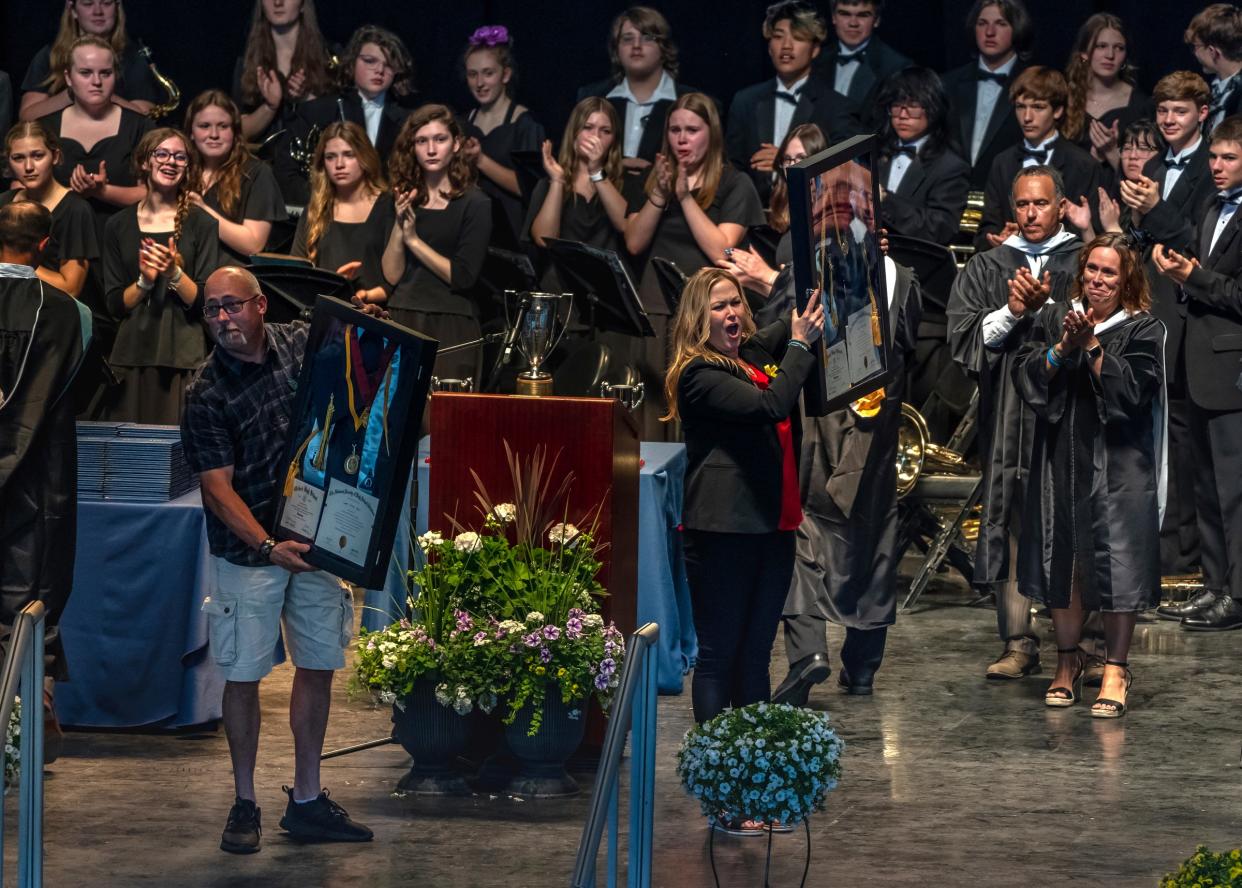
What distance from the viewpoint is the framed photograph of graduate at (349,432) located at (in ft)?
19.7

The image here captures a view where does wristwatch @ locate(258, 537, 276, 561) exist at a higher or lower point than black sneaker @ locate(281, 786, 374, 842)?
higher

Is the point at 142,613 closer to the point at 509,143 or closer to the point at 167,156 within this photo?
the point at 167,156

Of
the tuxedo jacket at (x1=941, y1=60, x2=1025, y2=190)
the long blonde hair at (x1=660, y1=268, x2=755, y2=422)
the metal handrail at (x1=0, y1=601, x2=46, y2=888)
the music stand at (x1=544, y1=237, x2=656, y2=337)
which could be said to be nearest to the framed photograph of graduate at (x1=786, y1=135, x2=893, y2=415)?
the long blonde hair at (x1=660, y1=268, x2=755, y2=422)

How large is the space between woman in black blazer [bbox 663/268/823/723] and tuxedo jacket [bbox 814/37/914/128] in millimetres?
4349

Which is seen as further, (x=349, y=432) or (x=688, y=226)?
(x=688, y=226)

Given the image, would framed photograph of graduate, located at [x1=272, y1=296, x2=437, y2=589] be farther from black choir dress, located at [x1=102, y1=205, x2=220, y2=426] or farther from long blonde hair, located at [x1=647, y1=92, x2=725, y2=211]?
long blonde hair, located at [x1=647, y1=92, x2=725, y2=211]

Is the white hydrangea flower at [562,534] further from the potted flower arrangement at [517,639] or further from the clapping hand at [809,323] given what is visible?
→ the clapping hand at [809,323]

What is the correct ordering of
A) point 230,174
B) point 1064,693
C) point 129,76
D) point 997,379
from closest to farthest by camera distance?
1. point 1064,693
2. point 997,379
3. point 230,174
4. point 129,76

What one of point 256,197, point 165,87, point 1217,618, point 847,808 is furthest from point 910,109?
point 847,808

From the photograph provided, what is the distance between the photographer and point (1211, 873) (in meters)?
4.26

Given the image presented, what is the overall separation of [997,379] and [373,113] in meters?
4.02

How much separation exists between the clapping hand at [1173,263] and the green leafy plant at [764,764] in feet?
11.9

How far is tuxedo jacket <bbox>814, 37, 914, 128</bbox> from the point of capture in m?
10.9

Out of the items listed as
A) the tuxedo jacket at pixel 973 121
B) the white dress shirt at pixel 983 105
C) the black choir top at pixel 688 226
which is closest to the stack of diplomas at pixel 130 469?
the black choir top at pixel 688 226
